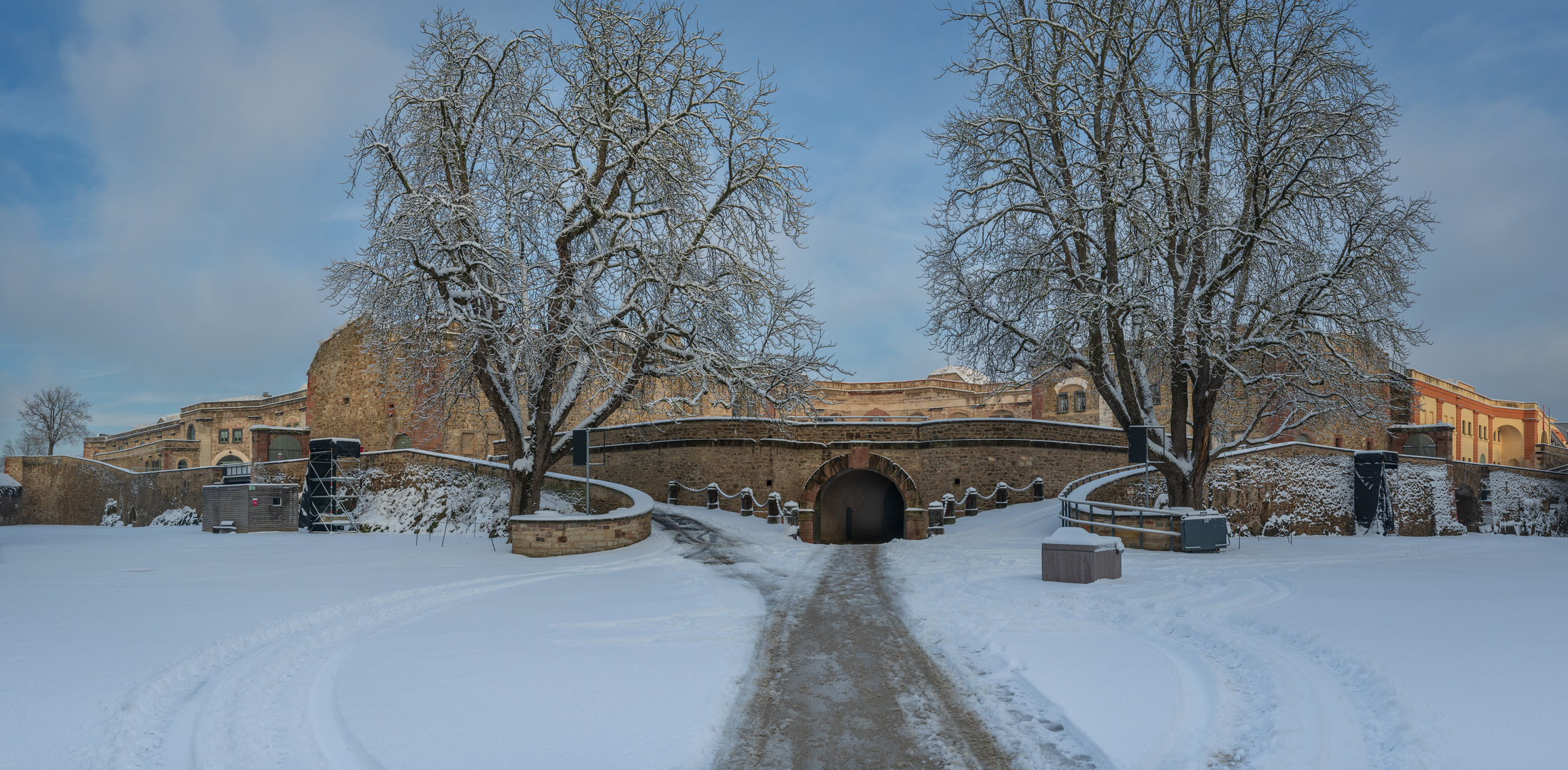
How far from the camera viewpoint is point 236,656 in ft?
22.9

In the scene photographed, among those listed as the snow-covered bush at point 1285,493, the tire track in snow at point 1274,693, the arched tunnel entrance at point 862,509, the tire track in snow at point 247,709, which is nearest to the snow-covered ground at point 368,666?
the tire track in snow at point 247,709

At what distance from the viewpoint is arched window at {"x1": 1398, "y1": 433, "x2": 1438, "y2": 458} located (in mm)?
28906

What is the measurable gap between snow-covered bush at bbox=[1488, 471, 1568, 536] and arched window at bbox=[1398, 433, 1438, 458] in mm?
1865

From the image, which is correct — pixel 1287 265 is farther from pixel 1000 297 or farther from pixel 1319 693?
pixel 1319 693

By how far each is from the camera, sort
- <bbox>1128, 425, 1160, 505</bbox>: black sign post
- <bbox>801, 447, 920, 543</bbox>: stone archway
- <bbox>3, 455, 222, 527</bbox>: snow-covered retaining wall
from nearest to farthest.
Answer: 1. <bbox>1128, 425, 1160, 505</bbox>: black sign post
2. <bbox>801, 447, 920, 543</bbox>: stone archway
3. <bbox>3, 455, 222, 527</bbox>: snow-covered retaining wall

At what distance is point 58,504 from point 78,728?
148ft

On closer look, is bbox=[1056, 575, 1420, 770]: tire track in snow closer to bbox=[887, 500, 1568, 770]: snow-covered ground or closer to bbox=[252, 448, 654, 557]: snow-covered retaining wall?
bbox=[887, 500, 1568, 770]: snow-covered ground

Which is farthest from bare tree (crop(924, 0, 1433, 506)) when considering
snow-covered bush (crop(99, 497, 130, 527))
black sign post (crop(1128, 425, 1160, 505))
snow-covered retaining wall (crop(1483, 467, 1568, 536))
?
snow-covered bush (crop(99, 497, 130, 527))

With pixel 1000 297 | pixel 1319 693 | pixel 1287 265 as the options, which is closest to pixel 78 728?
pixel 1319 693

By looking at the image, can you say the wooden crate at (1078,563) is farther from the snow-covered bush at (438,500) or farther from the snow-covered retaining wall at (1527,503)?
the snow-covered retaining wall at (1527,503)

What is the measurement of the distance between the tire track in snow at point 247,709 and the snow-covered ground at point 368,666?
0.02 metres

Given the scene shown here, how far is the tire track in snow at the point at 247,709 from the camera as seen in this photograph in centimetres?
471

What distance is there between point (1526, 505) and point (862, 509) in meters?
24.0

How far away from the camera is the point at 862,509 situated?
1112 inches
